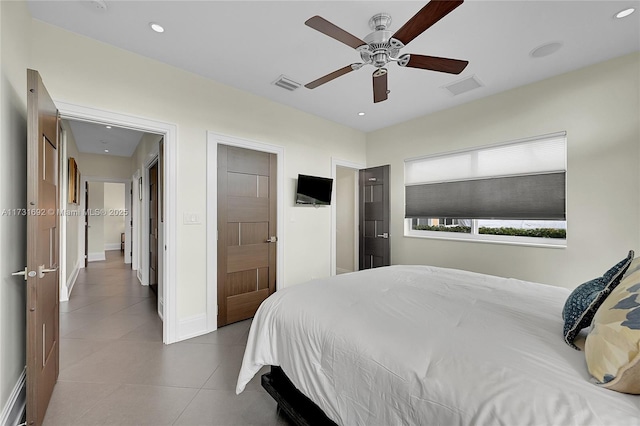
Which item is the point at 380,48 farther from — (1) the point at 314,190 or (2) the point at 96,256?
(2) the point at 96,256

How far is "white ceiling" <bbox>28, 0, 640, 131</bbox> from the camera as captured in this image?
6.57ft

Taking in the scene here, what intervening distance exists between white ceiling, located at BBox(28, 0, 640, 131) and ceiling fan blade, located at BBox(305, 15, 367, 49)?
425 millimetres

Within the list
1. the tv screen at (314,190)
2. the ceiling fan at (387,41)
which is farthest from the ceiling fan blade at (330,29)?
the tv screen at (314,190)

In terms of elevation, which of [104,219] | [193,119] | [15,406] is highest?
[193,119]

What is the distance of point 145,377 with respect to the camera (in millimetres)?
2170

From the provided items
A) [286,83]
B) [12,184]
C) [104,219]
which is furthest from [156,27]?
[104,219]

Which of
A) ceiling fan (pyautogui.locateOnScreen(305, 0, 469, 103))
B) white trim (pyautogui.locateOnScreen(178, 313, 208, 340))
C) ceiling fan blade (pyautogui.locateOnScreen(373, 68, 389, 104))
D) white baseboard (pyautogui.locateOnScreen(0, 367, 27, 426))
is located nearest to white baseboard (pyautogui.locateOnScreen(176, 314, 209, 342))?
white trim (pyautogui.locateOnScreen(178, 313, 208, 340))

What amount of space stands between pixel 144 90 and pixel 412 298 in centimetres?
Result: 301

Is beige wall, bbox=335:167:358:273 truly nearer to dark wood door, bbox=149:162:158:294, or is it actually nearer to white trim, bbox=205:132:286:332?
white trim, bbox=205:132:286:332

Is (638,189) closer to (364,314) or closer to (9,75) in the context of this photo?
(364,314)

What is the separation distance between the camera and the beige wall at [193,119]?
90.1 inches

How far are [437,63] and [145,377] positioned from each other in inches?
129

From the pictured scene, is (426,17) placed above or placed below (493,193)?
above

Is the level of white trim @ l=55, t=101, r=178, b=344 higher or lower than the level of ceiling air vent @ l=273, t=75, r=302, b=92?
lower
